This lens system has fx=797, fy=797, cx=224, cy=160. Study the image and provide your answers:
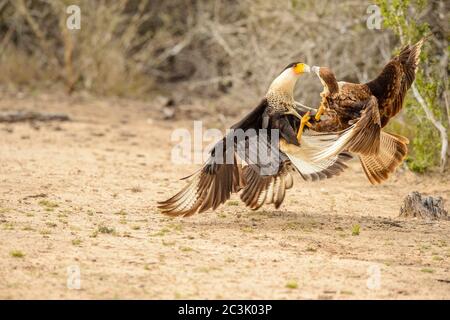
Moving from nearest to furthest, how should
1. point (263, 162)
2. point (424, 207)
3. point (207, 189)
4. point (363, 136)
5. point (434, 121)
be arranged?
point (363, 136) → point (207, 189) → point (263, 162) → point (424, 207) → point (434, 121)

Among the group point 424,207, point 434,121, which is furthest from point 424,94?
point 424,207

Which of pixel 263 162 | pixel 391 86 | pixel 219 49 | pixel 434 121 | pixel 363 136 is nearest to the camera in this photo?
pixel 363 136

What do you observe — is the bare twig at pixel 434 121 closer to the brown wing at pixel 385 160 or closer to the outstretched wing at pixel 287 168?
the brown wing at pixel 385 160

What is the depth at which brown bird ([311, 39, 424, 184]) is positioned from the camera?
532 cm

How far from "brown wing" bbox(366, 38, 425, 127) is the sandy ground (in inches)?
33.9

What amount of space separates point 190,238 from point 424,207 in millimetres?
2001

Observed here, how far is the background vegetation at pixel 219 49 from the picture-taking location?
7961 mm

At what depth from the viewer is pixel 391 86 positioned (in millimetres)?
6125

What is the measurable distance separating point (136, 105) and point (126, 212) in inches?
255

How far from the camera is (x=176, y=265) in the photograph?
15.4ft

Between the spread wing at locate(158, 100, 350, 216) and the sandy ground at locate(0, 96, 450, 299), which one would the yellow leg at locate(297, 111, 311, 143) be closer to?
the spread wing at locate(158, 100, 350, 216)

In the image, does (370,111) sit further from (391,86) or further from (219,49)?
(219,49)

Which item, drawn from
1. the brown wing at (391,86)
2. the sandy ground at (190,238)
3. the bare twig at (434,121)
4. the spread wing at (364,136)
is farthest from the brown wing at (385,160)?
the bare twig at (434,121)

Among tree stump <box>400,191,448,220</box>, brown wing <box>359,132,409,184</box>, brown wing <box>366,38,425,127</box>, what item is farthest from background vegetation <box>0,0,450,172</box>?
brown wing <box>359,132,409,184</box>
